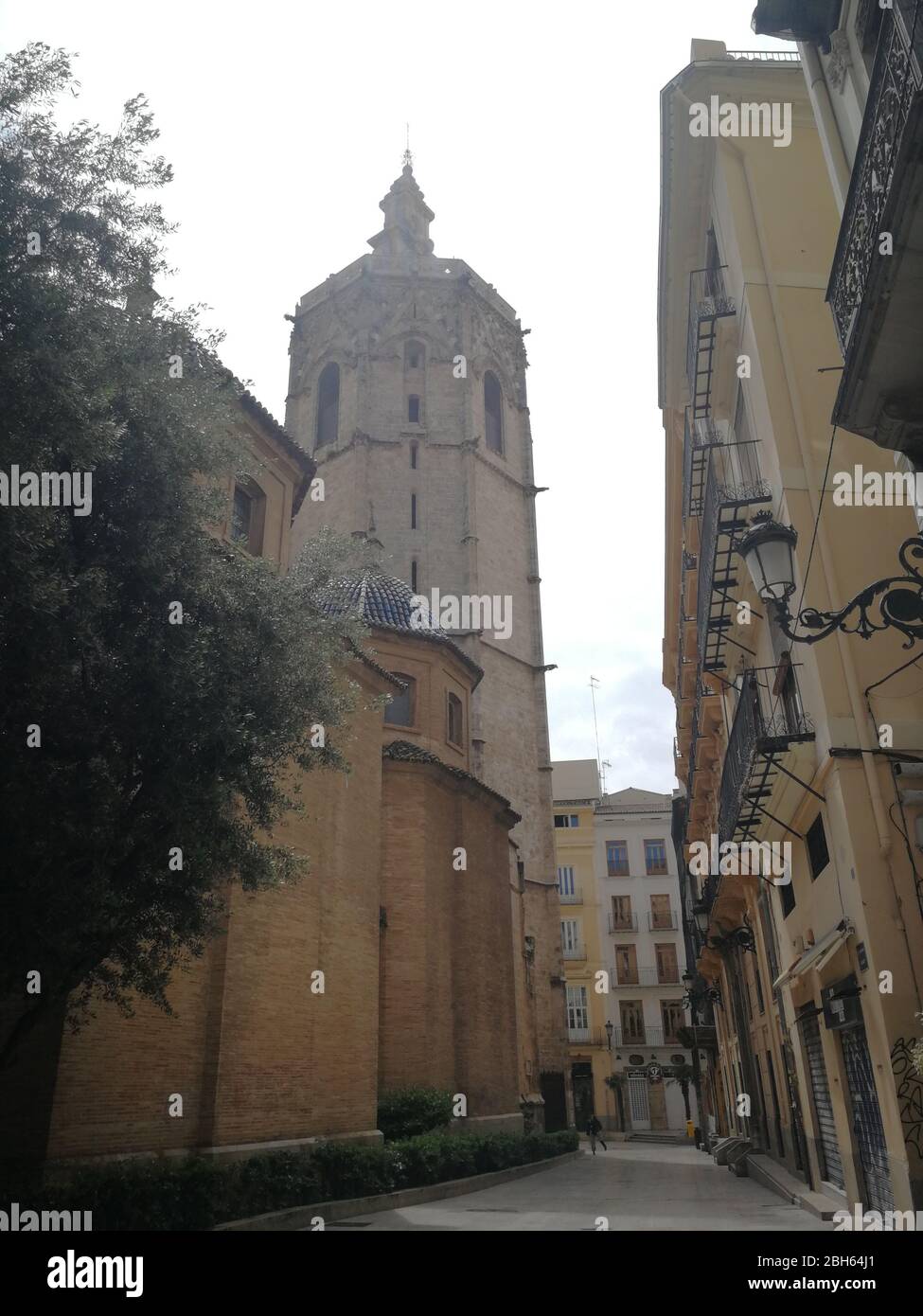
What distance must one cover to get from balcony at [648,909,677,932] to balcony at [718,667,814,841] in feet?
122

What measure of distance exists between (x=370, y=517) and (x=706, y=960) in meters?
19.1

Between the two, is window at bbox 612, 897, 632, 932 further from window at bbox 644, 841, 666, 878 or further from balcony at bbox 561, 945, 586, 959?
balcony at bbox 561, 945, 586, 959

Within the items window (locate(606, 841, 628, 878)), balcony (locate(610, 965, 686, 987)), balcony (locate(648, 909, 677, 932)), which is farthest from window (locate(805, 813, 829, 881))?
window (locate(606, 841, 628, 878))

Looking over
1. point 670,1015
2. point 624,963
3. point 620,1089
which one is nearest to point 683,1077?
point 620,1089

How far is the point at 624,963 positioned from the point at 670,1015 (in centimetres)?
324

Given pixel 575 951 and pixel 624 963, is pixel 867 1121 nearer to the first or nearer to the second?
pixel 575 951

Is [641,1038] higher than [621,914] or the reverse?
the reverse

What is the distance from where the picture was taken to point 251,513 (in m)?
18.5

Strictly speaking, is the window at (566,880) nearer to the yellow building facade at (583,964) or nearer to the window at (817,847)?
the yellow building facade at (583,964)

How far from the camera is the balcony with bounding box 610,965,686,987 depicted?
48.5 m

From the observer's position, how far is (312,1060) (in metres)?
14.6

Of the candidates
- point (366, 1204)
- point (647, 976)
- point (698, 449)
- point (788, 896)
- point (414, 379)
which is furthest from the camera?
point (647, 976)

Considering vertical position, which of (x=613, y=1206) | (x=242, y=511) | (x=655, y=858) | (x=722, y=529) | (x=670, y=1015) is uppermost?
(x=655, y=858)
